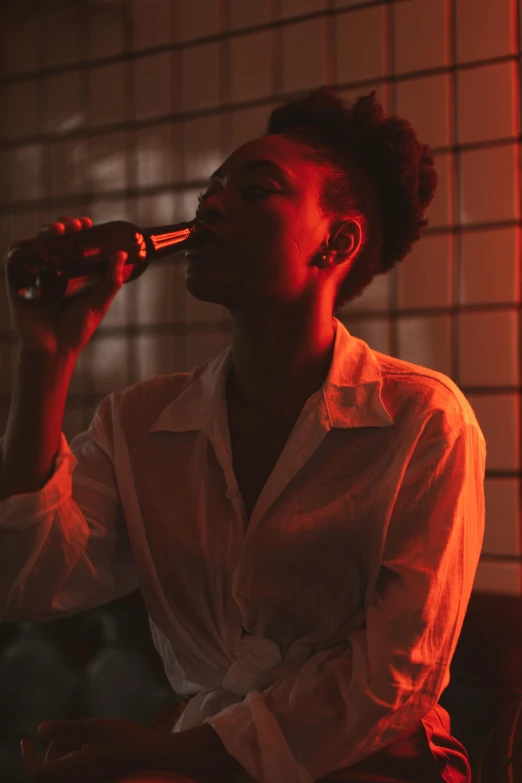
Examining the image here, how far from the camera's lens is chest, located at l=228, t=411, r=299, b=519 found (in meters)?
1.27

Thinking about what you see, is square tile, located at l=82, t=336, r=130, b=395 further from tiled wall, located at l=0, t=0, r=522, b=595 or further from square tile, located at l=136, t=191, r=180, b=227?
square tile, located at l=136, t=191, r=180, b=227

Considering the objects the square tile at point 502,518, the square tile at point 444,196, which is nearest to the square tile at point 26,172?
the square tile at point 444,196

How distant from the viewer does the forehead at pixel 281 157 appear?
1.26 metres

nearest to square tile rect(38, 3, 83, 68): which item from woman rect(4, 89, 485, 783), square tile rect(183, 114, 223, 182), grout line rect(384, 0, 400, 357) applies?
square tile rect(183, 114, 223, 182)

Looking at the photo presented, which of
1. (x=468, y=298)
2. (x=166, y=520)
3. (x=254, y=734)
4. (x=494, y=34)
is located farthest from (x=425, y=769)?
(x=494, y=34)

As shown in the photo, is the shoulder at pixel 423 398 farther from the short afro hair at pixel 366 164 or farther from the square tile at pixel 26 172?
the square tile at pixel 26 172

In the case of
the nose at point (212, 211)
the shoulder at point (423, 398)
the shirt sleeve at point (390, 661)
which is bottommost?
the shirt sleeve at point (390, 661)

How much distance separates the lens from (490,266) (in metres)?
1.62

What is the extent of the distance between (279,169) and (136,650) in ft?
3.13

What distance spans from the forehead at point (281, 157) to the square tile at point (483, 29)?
57 centimetres

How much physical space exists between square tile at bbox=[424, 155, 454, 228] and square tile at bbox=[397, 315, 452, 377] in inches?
7.9

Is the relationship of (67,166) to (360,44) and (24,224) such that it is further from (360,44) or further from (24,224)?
(360,44)

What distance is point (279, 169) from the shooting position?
4.09 feet

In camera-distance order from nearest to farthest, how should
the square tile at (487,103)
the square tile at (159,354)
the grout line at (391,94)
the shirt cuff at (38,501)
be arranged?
the shirt cuff at (38,501), the square tile at (487,103), the grout line at (391,94), the square tile at (159,354)
